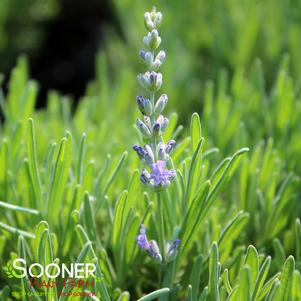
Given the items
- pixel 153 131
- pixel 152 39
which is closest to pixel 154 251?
pixel 153 131

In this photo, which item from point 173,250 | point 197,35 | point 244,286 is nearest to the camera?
point 244,286

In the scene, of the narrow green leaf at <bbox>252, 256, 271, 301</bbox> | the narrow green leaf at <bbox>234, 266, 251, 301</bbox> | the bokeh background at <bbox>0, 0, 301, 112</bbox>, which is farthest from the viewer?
the bokeh background at <bbox>0, 0, 301, 112</bbox>

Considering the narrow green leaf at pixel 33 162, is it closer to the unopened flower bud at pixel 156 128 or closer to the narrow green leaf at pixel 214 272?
the unopened flower bud at pixel 156 128

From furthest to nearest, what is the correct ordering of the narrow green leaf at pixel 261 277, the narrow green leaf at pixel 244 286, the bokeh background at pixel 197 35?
the bokeh background at pixel 197 35 → the narrow green leaf at pixel 261 277 → the narrow green leaf at pixel 244 286

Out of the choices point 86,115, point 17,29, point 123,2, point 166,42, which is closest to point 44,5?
point 17,29

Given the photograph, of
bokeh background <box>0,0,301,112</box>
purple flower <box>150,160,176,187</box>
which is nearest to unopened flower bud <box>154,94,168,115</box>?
purple flower <box>150,160,176,187</box>

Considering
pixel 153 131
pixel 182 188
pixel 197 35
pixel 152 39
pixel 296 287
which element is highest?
pixel 197 35

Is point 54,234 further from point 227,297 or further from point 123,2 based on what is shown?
point 123,2

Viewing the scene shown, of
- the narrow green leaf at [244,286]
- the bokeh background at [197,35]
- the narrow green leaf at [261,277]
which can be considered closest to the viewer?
the narrow green leaf at [244,286]

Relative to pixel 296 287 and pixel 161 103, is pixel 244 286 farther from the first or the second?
pixel 161 103

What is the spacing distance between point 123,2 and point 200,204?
187cm

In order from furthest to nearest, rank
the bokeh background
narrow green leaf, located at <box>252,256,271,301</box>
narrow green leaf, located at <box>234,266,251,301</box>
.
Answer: the bokeh background → narrow green leaf, located at <box>252,256,271,301</box> → narrow green leaf, located at <box>234,266,251,301</box>

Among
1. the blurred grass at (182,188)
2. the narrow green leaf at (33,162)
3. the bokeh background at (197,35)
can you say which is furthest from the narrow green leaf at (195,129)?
the bokeh background at (197,35)

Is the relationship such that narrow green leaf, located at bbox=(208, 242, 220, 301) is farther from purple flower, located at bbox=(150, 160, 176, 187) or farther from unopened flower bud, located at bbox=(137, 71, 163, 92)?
A: unopened flower bud, located at bbox=(137, 71, 163, 92)
